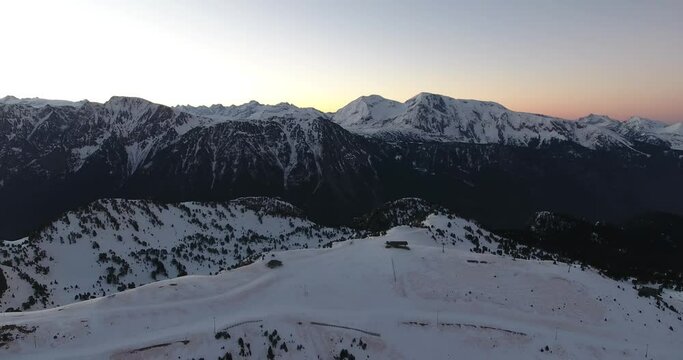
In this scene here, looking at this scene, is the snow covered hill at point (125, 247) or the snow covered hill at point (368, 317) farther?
the snow covered hill at point (125, 247)

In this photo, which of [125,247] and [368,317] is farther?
[125,247]

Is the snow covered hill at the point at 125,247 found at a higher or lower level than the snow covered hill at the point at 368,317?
lower

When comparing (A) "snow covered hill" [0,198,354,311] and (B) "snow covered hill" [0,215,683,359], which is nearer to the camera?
(B) "snow covered hill" [0,215,683,359]

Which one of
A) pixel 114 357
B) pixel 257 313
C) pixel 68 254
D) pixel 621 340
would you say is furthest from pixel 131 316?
pixel 68 254

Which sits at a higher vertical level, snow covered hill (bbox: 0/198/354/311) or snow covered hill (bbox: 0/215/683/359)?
snow covered hill (bbox: 0/215/683/359)

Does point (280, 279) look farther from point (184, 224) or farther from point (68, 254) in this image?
point (184, 224)
